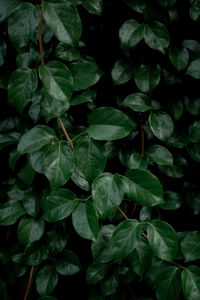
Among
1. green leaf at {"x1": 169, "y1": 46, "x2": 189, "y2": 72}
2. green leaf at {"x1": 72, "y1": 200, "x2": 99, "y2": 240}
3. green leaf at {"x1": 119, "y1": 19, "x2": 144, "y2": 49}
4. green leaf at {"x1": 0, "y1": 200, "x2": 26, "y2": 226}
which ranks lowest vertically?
green leaf at {"x1": 0, "y1": 200, "x2": 26, "y2": 226}

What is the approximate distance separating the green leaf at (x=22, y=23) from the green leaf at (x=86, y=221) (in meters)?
0.47

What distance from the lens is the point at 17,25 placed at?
0.75 m

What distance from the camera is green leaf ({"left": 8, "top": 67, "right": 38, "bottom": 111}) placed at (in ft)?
2.72

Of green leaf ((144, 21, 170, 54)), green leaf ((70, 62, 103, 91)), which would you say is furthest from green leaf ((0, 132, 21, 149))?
green leaf ((144, 21, 170, 54))

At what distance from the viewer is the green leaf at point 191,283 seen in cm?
82

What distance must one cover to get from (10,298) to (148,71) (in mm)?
997

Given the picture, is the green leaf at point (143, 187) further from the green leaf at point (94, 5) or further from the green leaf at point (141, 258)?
the green leaf at point (94, 5)

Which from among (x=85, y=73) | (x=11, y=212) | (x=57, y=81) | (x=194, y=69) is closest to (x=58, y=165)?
(x=57, y=81)

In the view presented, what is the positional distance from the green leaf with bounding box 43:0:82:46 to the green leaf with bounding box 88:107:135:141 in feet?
0.64

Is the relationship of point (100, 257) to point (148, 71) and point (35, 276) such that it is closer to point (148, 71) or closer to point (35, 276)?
point (35, 276)

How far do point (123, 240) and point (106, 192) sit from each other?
15cm

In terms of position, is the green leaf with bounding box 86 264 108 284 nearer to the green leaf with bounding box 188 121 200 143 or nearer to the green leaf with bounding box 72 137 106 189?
the green leaf with bounding box 72 137 106 189

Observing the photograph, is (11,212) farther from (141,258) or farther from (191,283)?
(191,283)

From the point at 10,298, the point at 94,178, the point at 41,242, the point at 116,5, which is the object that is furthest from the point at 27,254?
the point at 116,5
